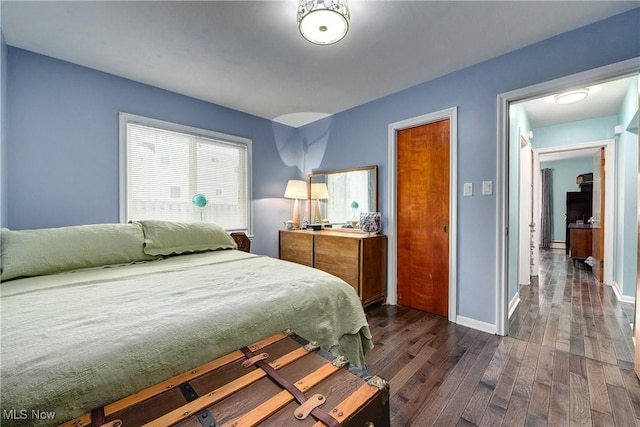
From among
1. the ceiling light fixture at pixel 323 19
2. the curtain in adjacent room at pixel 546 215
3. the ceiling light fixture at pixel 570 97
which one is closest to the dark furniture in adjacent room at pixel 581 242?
the curtain in adjacent room at pixel 546 215

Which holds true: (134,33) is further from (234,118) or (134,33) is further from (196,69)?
(234,118)

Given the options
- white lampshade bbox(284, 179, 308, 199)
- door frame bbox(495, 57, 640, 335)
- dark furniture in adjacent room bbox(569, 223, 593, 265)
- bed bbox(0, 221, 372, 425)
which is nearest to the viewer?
bed bbox(0, 221, 372, 425)

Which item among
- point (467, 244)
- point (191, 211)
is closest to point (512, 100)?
point (467, 244)

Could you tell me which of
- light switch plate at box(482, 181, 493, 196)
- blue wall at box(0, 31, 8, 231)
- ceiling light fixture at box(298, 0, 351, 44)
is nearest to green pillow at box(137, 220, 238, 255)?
blue wall at box(0, 31, 8, 231)

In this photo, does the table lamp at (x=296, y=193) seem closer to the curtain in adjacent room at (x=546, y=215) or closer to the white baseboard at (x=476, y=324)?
the white baseboard at (x=476, y=324)

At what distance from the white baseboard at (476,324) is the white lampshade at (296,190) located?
2433mm

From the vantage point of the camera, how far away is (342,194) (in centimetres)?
350

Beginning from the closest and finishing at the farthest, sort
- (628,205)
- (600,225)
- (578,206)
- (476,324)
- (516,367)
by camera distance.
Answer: (516,367) < (476,324) < (628,205) < (600,225) < (578,206)

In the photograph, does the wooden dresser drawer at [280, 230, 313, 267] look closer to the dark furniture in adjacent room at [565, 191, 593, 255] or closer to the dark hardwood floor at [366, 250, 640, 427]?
the dark hardwood floor at [366, 250, 640, 427]

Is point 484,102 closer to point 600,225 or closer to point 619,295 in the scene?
point 619,295

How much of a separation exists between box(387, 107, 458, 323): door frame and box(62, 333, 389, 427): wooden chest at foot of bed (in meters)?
1.97


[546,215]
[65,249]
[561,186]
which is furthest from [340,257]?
[561,186]

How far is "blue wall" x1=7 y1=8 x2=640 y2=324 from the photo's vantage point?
1.95 m

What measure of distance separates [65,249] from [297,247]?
224 cm
